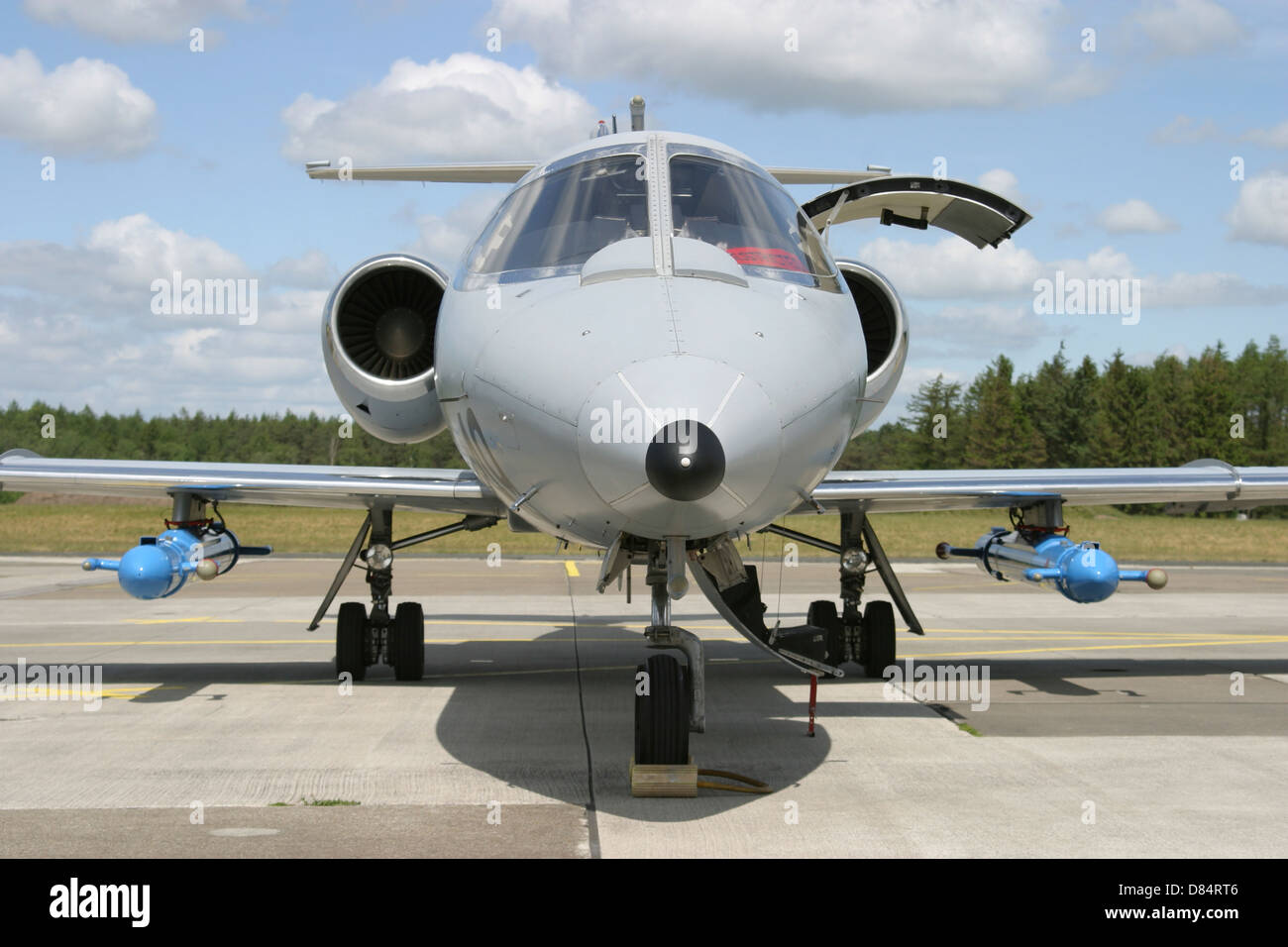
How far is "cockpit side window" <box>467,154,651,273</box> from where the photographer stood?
21.0 ft

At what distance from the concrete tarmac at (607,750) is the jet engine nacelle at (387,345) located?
225 centimetres

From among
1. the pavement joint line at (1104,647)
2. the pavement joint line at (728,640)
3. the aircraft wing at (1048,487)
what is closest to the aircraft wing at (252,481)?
the aircraft wing at (1048,487)

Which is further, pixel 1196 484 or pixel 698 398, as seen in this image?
pixel 1196 484

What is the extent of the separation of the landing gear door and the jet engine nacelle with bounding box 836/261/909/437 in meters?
0.48

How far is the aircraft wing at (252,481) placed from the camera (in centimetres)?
1054

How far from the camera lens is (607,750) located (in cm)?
781

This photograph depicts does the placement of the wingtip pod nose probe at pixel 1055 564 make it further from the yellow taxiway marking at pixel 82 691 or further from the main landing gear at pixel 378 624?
the yellow taxiway marking at pixel 82 691

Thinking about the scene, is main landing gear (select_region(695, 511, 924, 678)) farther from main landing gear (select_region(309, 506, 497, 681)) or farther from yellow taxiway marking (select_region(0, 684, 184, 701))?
yellow taxiway marking (select_region(0, 684, 184, 701))

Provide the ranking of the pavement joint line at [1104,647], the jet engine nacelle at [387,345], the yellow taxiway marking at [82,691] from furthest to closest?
the pavement joint line at [1104,647], the yellow taxiway marking at [82,691], the jet engine nacelle at [387,345]

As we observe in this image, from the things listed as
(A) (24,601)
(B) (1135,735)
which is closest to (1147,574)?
(B) (1135,735)

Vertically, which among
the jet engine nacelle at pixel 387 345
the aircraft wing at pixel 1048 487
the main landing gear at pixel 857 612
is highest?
the jet engine nacelle at pixel 387 345
